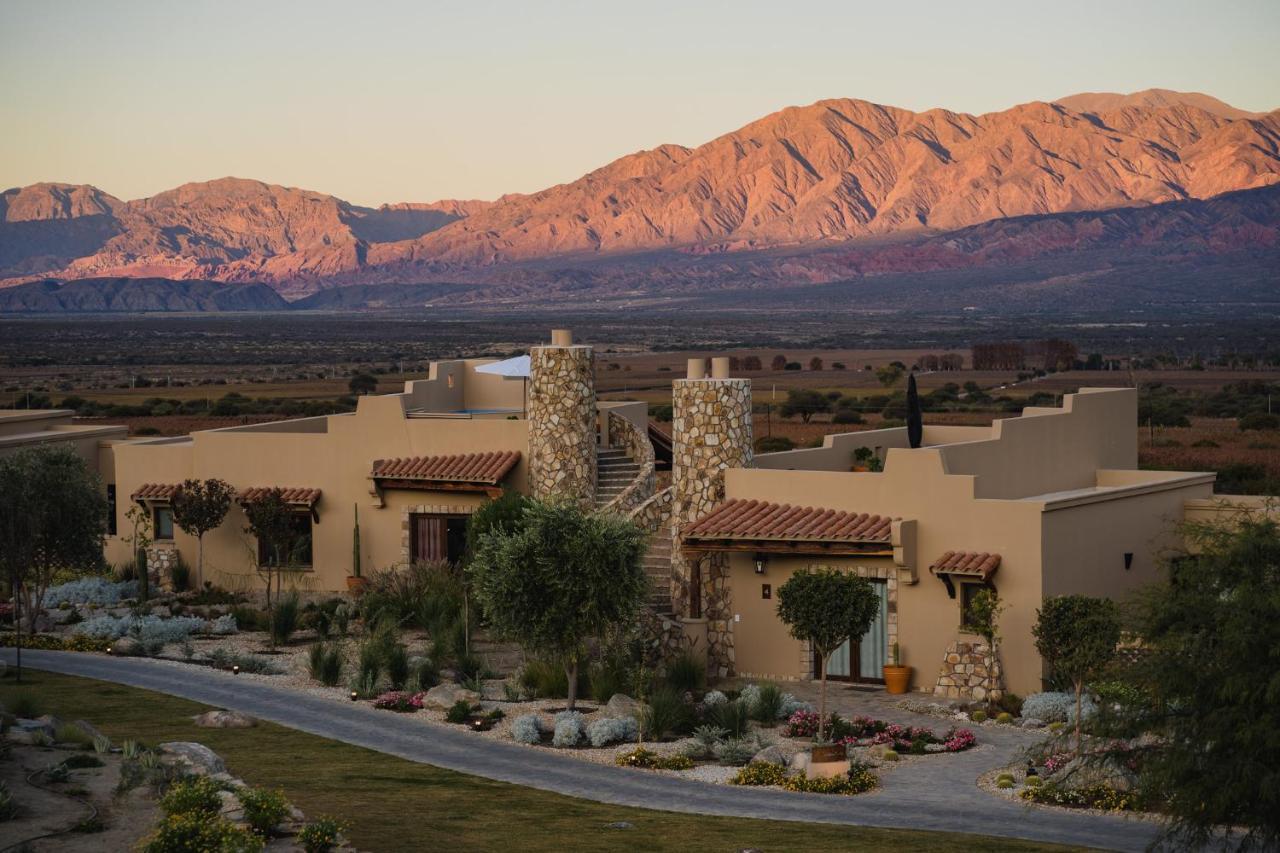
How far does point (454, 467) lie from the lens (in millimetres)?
31438

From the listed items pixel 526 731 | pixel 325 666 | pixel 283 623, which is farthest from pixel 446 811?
pixel 283 623

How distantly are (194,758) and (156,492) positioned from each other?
55.4 ft

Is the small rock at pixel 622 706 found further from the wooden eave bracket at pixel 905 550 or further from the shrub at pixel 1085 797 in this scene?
the shrub at pixel 1085 797

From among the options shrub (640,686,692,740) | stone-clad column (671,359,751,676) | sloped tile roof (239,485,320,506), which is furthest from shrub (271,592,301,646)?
shrub (640,686,692,740)

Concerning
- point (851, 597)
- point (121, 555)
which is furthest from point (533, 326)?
point (851, 597)

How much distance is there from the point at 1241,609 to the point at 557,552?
10.7m

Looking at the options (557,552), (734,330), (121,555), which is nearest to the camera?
(557,552)

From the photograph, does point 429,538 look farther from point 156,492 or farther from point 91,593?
point 91,593

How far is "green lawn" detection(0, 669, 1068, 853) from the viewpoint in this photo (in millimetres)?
16484

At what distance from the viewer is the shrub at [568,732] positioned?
70.2ft

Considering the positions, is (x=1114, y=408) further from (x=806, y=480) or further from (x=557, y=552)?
(x=557, y=552)

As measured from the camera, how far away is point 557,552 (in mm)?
23766

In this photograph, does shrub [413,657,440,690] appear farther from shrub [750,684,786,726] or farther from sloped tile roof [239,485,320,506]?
sloped tile roof [239,485,320,506]

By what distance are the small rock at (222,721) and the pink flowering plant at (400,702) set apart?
2.01 m
